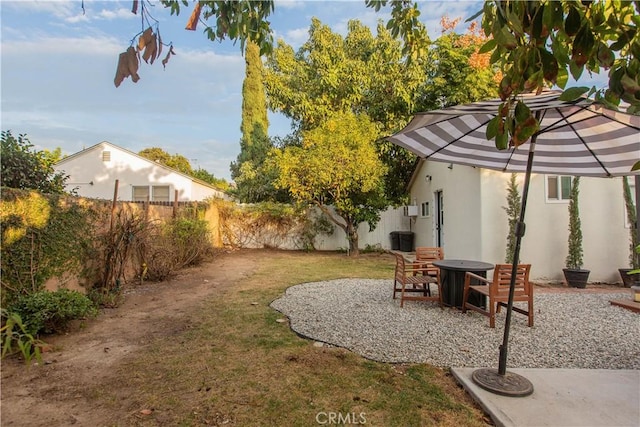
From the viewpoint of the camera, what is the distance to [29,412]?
262 centimetres

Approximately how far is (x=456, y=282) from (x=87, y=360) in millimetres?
5034

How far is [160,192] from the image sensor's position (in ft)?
55.6

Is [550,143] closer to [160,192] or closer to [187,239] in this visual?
[187,239]

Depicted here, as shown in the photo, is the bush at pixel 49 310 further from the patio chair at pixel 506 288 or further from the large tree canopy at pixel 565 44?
the patio chair at pixel 506 288

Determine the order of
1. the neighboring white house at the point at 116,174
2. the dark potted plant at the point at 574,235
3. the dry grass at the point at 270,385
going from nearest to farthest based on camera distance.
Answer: the dry grass at the point at 270,385
the dark potted plant at the point at 574,235
the neighboring white house at the point at 116,174

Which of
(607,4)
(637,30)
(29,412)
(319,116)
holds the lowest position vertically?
(29,412)

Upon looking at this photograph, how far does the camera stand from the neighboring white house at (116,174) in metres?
16.4

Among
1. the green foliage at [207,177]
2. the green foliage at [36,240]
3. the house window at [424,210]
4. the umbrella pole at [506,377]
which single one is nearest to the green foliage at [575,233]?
the house window at [424,210]

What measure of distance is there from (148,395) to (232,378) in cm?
70

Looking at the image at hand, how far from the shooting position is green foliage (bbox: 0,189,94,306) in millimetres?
4387

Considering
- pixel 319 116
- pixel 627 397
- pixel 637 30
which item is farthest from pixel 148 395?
pixel 319 116

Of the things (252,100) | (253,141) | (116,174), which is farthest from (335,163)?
(116,174)

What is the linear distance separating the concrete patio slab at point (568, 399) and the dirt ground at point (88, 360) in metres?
2.81

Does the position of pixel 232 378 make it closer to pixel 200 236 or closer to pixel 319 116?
pixel 200 236
